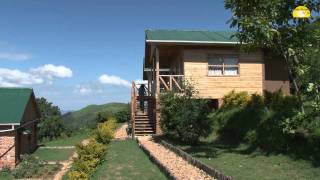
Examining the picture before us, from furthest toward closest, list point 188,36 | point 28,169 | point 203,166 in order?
point 188,36 < point 28,169 < point 203,166

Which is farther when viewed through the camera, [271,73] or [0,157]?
[271,73]

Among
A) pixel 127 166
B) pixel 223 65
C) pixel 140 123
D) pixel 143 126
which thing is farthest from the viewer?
pixel 140 123

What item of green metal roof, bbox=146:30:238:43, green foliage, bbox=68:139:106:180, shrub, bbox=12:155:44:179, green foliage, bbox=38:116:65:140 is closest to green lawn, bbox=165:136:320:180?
green foliage, bbox=68:139:106:180

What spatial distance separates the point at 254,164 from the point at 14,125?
11492 millimetres

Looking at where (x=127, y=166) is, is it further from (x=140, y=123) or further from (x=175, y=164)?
(x=140, y=123)

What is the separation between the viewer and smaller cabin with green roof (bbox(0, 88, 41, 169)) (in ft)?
63.6

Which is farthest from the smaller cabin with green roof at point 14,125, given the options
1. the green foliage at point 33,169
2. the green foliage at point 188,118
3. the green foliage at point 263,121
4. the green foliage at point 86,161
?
the green foliage at point 263,121

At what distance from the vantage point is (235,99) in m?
23.4

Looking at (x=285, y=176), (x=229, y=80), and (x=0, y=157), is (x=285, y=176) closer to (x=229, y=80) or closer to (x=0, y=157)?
(x=0, y=157)

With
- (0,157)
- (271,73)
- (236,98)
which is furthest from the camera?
(271,73)

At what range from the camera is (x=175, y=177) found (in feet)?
40.4

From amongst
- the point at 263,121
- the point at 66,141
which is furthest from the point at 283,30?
the point at 66,141

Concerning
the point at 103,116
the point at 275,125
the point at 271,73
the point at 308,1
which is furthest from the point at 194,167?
the point at 103,116

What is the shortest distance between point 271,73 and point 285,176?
696 inches
